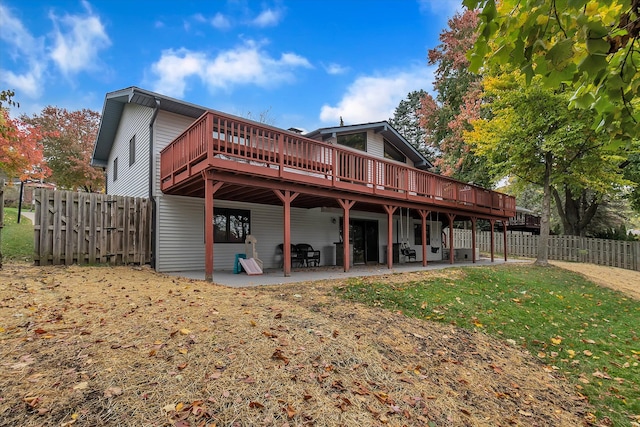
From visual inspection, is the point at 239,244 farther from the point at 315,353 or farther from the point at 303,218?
the point at 315,353

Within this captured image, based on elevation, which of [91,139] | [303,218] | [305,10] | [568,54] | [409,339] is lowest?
[409,339]

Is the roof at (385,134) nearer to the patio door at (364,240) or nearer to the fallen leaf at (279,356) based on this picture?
the patio door at (364,240)

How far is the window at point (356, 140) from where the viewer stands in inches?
562

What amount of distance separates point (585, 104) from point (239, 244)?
995 centimetres

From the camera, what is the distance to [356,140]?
47.6 ft

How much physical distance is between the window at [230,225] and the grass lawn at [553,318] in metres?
4.84

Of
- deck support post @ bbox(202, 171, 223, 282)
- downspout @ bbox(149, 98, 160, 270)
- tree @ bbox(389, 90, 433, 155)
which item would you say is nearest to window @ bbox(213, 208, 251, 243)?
downspout @ bbox(149, 98, 160, 270)

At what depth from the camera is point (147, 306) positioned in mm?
4488

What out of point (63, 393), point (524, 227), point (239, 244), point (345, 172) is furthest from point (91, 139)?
point (524, 227)

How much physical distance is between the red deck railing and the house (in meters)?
0.03

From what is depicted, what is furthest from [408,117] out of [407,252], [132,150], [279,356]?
[279,356]

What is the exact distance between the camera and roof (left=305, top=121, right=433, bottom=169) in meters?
13.2

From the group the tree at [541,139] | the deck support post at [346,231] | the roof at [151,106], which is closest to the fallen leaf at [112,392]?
the roof at [151,106]

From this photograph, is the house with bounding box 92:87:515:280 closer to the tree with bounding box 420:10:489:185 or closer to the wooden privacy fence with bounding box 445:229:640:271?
the tree with bounding box 420:10:489:185
